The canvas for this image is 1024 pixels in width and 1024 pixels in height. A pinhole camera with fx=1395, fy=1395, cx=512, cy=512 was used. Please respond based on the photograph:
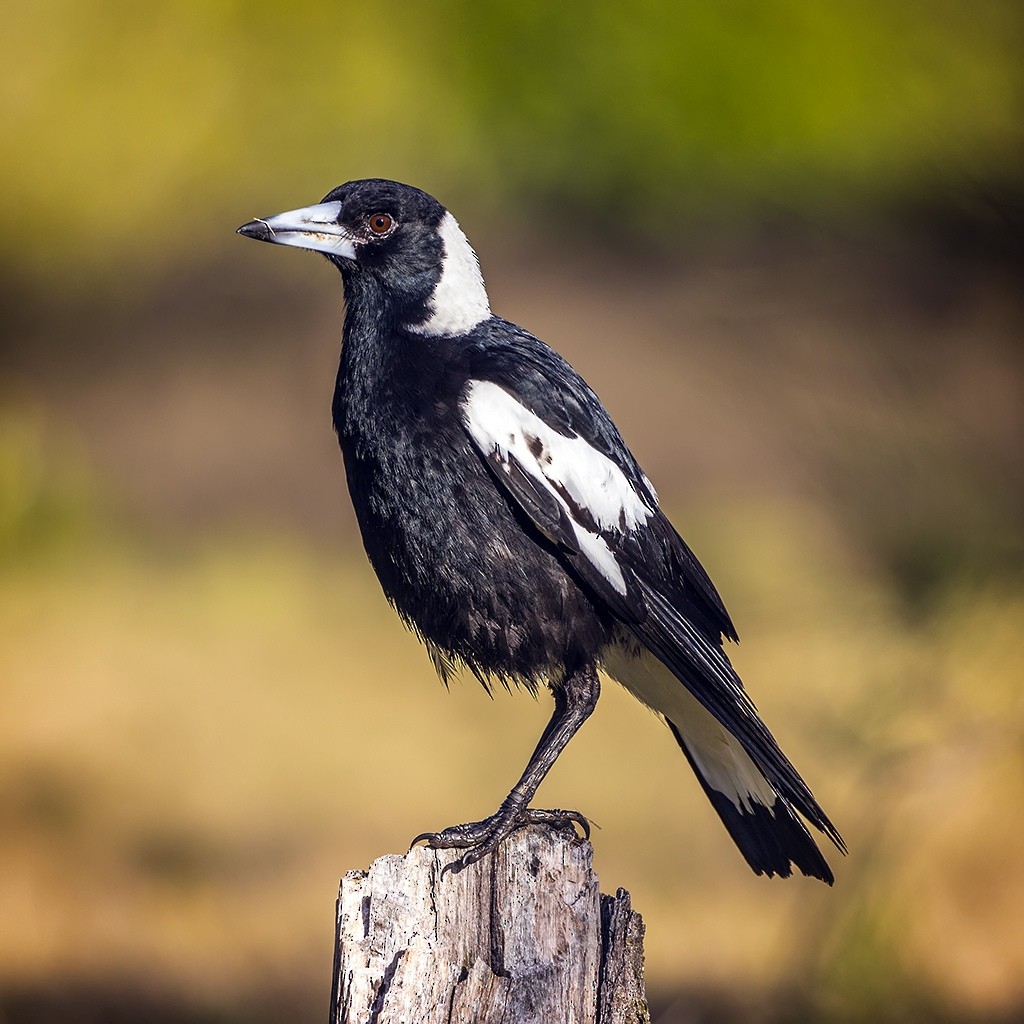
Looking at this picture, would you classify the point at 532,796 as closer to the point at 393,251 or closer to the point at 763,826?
the point at 763,826

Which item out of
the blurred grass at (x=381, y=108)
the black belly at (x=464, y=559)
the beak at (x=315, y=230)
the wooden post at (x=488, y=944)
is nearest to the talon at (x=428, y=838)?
the wooden post at (x=488, y=944)

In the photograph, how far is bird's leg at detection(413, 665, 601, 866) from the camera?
2.13m

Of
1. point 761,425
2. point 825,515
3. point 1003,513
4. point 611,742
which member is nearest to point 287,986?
point 611,742

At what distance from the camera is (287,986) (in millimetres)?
4203

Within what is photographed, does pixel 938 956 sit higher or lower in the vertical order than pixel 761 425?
lower

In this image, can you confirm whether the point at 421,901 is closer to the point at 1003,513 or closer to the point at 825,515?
the point at 1003,513

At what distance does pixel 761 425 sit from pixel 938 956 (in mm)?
2592

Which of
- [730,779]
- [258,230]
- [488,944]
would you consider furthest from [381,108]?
[488,944]

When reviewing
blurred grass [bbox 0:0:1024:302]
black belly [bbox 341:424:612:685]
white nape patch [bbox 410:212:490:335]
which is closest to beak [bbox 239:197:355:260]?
white nape patch [bbox 410:212:490:335]

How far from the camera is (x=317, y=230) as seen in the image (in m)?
2.48

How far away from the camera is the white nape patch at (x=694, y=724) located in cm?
245

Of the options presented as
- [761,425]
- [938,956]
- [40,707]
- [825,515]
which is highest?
[761,425]

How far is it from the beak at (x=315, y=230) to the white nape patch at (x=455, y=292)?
18 cm

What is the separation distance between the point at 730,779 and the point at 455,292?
1.01m
